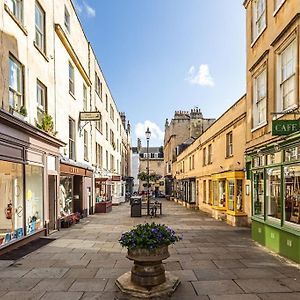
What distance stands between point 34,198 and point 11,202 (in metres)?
1.97

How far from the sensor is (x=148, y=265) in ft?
20.7

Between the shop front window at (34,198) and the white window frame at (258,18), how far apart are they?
33.9 ft

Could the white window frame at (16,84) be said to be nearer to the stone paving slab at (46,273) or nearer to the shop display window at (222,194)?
the stone paving slab at (46,273)

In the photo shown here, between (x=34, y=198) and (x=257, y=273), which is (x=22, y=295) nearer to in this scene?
(x=257, y=273)

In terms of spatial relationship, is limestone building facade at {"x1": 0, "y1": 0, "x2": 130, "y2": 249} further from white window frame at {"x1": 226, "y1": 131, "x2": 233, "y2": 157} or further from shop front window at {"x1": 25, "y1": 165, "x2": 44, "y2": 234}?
white window frame at {"x1": 226, "y1": 131, "x2": 233, "y2": 157}

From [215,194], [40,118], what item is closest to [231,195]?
[215,194]

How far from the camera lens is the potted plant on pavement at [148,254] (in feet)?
20.5

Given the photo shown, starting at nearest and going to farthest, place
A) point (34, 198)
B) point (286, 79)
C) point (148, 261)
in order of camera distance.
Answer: point (148, 261), point (286, 79), point (34, 198)

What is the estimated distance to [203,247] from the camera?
1086cm

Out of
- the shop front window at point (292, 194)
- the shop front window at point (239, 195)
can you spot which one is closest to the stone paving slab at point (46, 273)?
the shop front window at point (292, 194)

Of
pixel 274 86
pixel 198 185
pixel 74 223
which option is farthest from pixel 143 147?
pixel 274 86

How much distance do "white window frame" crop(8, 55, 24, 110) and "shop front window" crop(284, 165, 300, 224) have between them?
30.4 ft

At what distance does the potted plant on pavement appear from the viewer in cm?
624

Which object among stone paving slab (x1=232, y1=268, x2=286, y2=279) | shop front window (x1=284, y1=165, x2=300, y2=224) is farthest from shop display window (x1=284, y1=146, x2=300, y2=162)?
stone paving slab (x1=232, y1=268, x2=286, y2=279)
